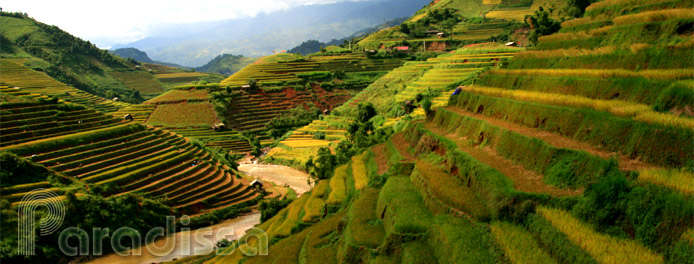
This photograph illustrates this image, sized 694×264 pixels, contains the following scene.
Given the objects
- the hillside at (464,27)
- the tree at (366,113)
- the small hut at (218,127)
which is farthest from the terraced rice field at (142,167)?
the hillside at (464,27)

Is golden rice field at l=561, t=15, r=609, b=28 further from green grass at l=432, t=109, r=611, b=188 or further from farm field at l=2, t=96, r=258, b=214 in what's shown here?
farm field at l=2, t=96, r=258, b=214

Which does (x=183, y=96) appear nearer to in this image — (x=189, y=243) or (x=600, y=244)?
(x=189, y=243)

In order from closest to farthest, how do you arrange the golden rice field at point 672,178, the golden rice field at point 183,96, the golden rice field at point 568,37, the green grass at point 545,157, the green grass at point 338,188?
the golden rice field at point 672,178 → the green grass at point 545,157 → the golden rice field at point 568,37 → the green grass at point 338,188 → the golden rice field at point 183,96

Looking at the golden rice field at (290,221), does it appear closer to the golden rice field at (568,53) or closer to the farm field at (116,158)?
the farm field at (116,158)

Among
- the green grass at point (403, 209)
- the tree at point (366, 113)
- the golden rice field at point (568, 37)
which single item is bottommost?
the tree at point (366, 113)

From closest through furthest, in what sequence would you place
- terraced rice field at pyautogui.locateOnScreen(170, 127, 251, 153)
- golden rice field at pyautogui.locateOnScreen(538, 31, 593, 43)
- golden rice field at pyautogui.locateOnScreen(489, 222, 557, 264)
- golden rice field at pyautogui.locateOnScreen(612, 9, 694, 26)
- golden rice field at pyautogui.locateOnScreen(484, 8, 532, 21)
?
golden rice field at pyautogui.locateOnScreen(489, 222, 557, 264) → golden rice field at pyautogui.locateOnScreen(612, 9, 694, 26) → golden rice field at pyautogui.locateOnScreen(538, 31, 593, 43) → terraced rice field at pyautogui.locateOnScreen(170, 127, 251, 153) → golden rice field at pyautogui.locateOnScreen(484, 8, 532, 21)

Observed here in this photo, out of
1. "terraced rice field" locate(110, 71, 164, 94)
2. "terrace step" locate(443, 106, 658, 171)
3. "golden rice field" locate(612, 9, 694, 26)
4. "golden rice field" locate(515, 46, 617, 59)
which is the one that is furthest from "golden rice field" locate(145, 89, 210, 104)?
"golden rice field" locate(612, 9, 694, 26)
